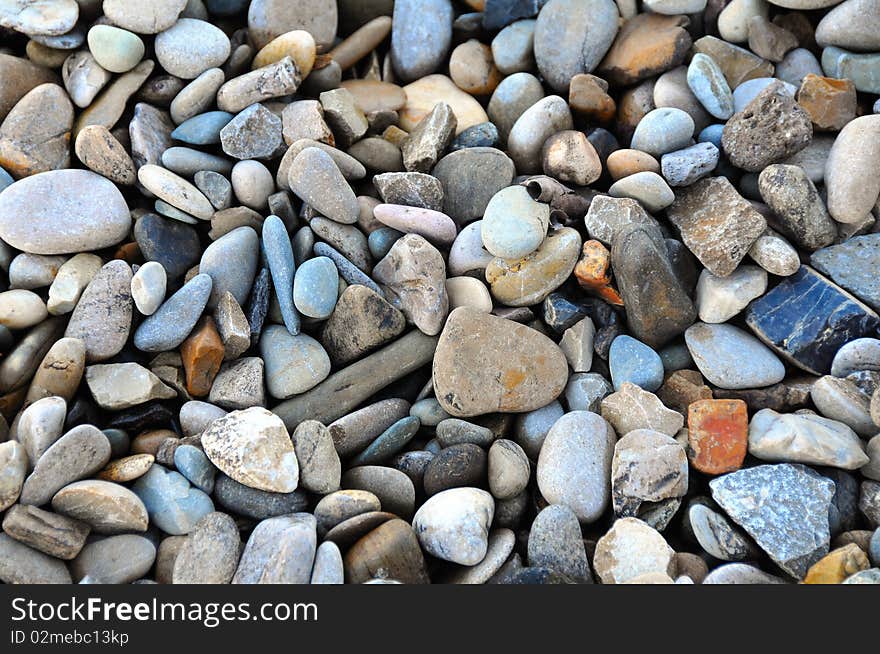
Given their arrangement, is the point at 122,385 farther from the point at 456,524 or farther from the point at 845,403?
the point at 845,403

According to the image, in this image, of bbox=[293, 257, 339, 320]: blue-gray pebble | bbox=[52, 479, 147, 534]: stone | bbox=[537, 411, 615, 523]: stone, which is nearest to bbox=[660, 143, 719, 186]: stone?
bbox=[537, 411, 615, 523]: stone

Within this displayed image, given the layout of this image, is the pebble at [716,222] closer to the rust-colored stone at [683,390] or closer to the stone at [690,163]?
the stone at [690,163]

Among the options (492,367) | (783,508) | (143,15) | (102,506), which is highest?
(143,15)

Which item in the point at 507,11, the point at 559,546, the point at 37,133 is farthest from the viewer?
the point at 507,11

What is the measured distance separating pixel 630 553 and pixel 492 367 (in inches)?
18.7

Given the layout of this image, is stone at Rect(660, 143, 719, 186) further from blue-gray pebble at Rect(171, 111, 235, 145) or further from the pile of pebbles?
blue-gray pebble at Rect(171, 111, 235, 145)

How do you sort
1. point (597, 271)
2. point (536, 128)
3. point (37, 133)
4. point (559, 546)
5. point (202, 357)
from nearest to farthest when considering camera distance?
point (559, 546) → point (202, 357) → point (597, 271) → point (37, 133) → point (536, 128)

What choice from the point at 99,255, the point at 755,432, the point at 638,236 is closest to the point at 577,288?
the point at 638,236

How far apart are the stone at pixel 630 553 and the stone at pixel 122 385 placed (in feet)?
3.17

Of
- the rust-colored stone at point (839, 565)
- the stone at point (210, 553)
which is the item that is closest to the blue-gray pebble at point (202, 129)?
the stone at point (210, 553)

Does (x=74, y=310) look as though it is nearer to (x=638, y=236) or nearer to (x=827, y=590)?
(x=638, y=236)

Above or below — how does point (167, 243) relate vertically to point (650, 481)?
above

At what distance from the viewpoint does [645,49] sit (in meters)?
2.08

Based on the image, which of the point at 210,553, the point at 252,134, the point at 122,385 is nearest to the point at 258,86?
the point at 252,134
